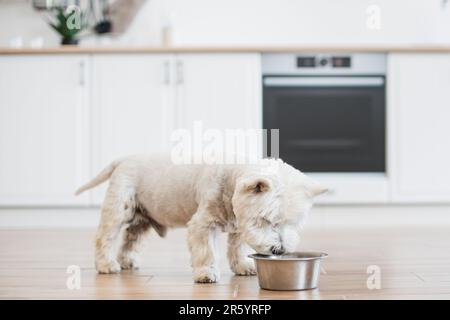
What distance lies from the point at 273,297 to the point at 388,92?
303 centimetres

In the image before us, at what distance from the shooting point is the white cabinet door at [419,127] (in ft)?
15.1

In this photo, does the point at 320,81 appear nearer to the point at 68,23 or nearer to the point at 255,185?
the point at 68,23

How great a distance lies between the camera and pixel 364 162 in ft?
15.3

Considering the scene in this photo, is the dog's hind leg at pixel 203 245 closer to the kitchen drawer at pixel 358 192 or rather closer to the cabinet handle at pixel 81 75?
the kitchen drawer at pixel 358 192

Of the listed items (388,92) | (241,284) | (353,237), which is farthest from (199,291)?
(388,92)

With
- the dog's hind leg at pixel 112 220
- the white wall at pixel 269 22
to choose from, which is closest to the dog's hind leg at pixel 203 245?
the dog's hind leg at pixel 112 220

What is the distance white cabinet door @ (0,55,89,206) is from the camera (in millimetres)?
4617

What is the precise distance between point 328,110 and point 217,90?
2.33 ft

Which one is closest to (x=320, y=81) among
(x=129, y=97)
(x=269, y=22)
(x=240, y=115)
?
(x=240, y=115)

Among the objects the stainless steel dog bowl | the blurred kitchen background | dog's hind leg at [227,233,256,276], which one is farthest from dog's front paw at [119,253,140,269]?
the blurred kitchen background

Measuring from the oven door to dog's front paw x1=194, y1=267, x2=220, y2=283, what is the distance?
102 inches

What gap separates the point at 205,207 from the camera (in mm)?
2109

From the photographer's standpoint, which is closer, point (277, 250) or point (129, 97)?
point (277, 250)

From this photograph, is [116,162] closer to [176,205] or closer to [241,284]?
[176,205]
